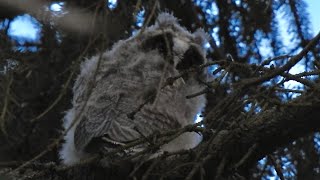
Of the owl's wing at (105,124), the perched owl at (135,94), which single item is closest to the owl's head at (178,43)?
the perched owl at (135,94)

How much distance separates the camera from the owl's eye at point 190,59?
2.96 metres

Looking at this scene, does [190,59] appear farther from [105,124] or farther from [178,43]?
[105,124]

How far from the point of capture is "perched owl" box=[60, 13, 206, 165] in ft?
7.84

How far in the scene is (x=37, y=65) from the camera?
293 centimetres

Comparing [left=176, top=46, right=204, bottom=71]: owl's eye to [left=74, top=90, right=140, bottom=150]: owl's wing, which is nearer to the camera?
[left=74, top=90, right=140, bottom=150]: owl's wing

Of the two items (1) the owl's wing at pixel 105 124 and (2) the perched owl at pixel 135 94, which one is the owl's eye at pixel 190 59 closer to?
(2) the perched owl at pixel 135 94

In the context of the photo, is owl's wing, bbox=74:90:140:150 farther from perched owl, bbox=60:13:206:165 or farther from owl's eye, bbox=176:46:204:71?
owl's eye, bbox=176:46:204:71

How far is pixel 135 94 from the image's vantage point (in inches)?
105

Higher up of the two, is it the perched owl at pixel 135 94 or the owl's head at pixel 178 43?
the owl's head at pixel 178 43

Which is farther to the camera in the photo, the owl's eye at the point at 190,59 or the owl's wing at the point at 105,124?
the owl's eye at the point at 190,59

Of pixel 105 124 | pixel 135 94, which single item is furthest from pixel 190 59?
pixel 105 124

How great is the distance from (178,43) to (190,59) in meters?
0.10

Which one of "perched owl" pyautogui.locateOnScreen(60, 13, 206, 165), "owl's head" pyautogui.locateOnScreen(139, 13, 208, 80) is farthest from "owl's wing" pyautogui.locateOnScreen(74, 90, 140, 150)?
"owl's head" pyautogui.locateOnScreen(139, 13, 208, 80)

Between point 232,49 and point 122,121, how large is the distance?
1.10 metres
